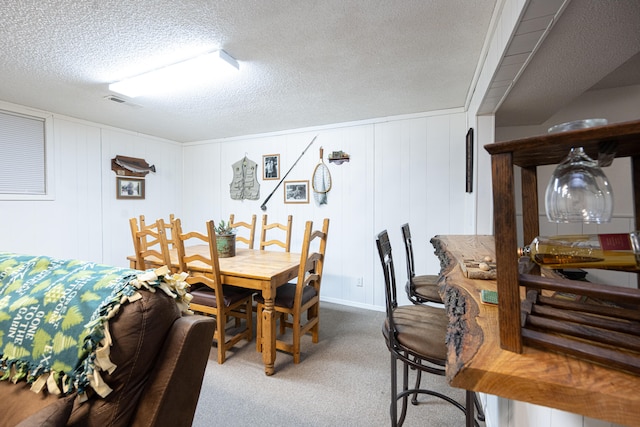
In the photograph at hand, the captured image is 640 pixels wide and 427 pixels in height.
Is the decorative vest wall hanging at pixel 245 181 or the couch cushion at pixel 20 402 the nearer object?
the couch cushion at pixel 20 402

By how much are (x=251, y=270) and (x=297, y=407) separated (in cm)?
96

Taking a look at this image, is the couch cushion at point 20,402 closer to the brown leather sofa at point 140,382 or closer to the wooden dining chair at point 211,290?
the brown leather sofa at point 140,382

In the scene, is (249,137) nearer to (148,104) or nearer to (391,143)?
(148,104)

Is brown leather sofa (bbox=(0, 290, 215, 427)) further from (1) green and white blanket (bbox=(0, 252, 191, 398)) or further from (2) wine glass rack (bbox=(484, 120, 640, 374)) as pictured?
(2) wine glass rack (bbox=(484, 120, 640, 374))

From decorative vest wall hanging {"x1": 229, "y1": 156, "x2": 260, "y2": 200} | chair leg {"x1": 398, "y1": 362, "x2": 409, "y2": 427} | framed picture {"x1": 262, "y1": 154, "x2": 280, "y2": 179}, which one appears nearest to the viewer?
chair leg {"x1": 398, "y1": 362, "x2": 409, "y2": 427}

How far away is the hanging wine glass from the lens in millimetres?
600

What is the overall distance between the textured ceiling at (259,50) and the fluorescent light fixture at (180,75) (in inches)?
2.3

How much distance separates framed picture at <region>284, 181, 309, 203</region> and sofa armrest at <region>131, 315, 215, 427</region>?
2750 mm

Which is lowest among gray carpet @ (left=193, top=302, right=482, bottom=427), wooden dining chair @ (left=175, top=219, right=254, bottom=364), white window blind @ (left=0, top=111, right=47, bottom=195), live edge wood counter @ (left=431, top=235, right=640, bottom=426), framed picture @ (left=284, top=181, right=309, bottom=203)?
gray carpet @ (left=193, top=302, right=482, bottom=427)

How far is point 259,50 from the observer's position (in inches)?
70.7

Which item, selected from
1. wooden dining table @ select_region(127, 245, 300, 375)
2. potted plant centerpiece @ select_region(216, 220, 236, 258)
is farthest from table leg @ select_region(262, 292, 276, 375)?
potted plant centerpiece @ select_region(216, 220, 236, 258)

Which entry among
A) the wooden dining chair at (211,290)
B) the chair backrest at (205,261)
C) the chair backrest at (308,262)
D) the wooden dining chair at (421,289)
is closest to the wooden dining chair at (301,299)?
the chair backrest at (308,262)

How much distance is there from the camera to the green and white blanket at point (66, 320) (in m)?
0.83

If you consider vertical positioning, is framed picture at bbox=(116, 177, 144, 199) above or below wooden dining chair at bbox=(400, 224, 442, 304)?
above
